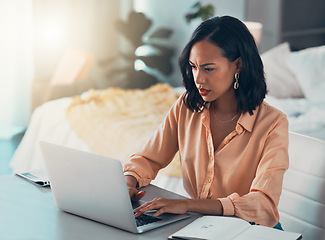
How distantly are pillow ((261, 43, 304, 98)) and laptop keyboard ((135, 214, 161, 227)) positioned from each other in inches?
97.3

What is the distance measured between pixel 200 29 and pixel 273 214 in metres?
0.56

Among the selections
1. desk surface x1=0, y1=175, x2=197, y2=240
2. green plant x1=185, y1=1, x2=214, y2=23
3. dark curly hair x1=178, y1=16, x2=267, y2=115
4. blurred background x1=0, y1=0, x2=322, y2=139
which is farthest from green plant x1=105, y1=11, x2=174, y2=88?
desk surface x1=0, y1=175, x2=197, y2=240

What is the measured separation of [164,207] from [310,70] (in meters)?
2.48

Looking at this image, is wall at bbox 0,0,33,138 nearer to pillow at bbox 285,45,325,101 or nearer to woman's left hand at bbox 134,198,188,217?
pillow at bbox 285,45,325,101

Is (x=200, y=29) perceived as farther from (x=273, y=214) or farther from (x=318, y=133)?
(x=318, y=133)

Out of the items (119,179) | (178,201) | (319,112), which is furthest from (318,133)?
(119,179)

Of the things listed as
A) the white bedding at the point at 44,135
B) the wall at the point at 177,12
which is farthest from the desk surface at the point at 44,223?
the wall at the point at 177,12

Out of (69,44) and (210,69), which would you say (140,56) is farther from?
(210,69)

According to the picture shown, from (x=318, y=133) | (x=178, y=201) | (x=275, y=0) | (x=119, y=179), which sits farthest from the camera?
(x=275, y=0)

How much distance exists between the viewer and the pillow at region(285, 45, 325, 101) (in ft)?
10.2

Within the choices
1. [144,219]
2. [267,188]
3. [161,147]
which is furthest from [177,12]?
[144,219]

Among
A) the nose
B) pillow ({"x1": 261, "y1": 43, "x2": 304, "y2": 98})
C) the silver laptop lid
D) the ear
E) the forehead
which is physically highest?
the forehead

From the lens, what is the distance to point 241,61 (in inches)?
51.1

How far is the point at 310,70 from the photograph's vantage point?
3.24 m
